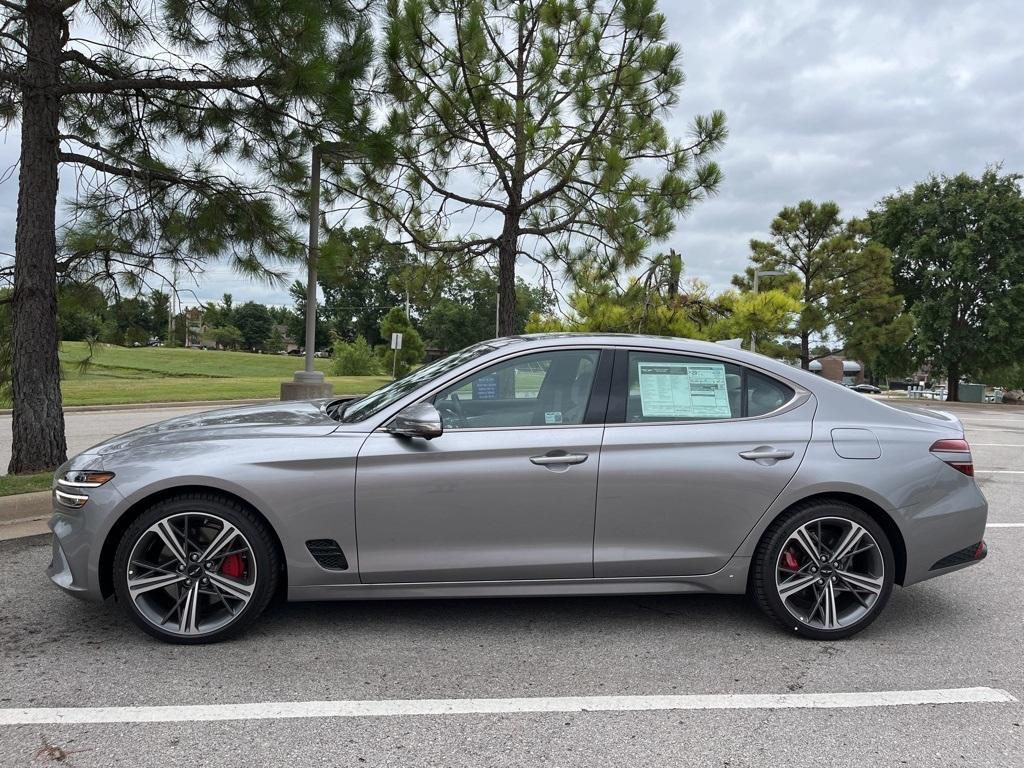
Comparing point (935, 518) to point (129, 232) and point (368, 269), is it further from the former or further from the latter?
point (368, 269)

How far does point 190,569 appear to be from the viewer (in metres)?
3.37

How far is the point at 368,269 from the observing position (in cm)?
1127

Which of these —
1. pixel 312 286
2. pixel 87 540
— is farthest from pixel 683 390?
pixel 312 286

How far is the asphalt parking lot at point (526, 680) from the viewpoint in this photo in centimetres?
257

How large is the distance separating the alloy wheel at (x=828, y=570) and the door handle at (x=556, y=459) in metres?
1.10

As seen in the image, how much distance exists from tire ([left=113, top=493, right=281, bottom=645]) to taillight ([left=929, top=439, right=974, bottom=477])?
130 inches

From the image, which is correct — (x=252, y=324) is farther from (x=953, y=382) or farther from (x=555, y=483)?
(x=555, y=483)

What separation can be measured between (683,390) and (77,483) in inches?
115

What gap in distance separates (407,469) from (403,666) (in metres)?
0.86

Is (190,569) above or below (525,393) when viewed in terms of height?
below

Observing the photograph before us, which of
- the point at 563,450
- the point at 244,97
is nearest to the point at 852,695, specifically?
the point at 563,450

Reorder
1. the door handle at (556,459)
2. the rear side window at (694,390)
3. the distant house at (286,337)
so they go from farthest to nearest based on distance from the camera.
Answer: the distant house at (286,337) < the rear side window at (694,390) < the door handle at (556,459)

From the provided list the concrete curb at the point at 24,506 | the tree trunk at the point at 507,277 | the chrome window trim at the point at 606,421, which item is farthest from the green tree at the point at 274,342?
the chrome window trim at the point at 606,421

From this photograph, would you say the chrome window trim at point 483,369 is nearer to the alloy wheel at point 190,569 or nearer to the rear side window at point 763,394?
the rear side window at point 763,394
